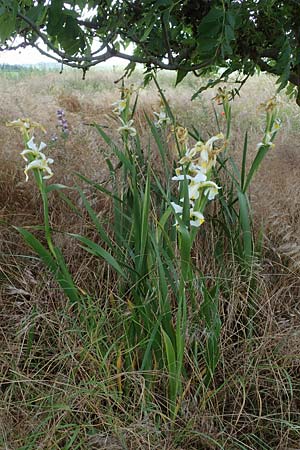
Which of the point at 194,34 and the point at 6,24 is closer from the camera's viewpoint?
the point at 6,24

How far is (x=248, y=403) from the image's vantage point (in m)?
1.27

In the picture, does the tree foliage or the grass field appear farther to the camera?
Result: the tree foliage

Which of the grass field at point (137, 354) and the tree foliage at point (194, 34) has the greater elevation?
the tree foliage at point (194, 34)

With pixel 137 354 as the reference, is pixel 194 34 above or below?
above

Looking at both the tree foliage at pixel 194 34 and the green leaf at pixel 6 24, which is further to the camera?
the tree foliage at pixel 194 34

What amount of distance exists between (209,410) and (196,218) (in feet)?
1.30

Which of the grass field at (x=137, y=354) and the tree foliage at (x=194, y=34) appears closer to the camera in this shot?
the grass field at (x=137, y=354)

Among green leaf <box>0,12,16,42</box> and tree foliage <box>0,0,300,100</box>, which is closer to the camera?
green leaf <box>0,12,16,42</box>

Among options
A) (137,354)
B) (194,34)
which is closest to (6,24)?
(137,354)

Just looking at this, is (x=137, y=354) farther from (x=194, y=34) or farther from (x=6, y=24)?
(x=194, y=34)

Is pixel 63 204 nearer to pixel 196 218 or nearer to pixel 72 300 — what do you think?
pixel 72 300

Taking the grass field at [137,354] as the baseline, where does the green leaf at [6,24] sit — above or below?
above

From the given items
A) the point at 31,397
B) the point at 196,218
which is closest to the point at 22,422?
the point at 31,397

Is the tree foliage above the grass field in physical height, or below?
above
